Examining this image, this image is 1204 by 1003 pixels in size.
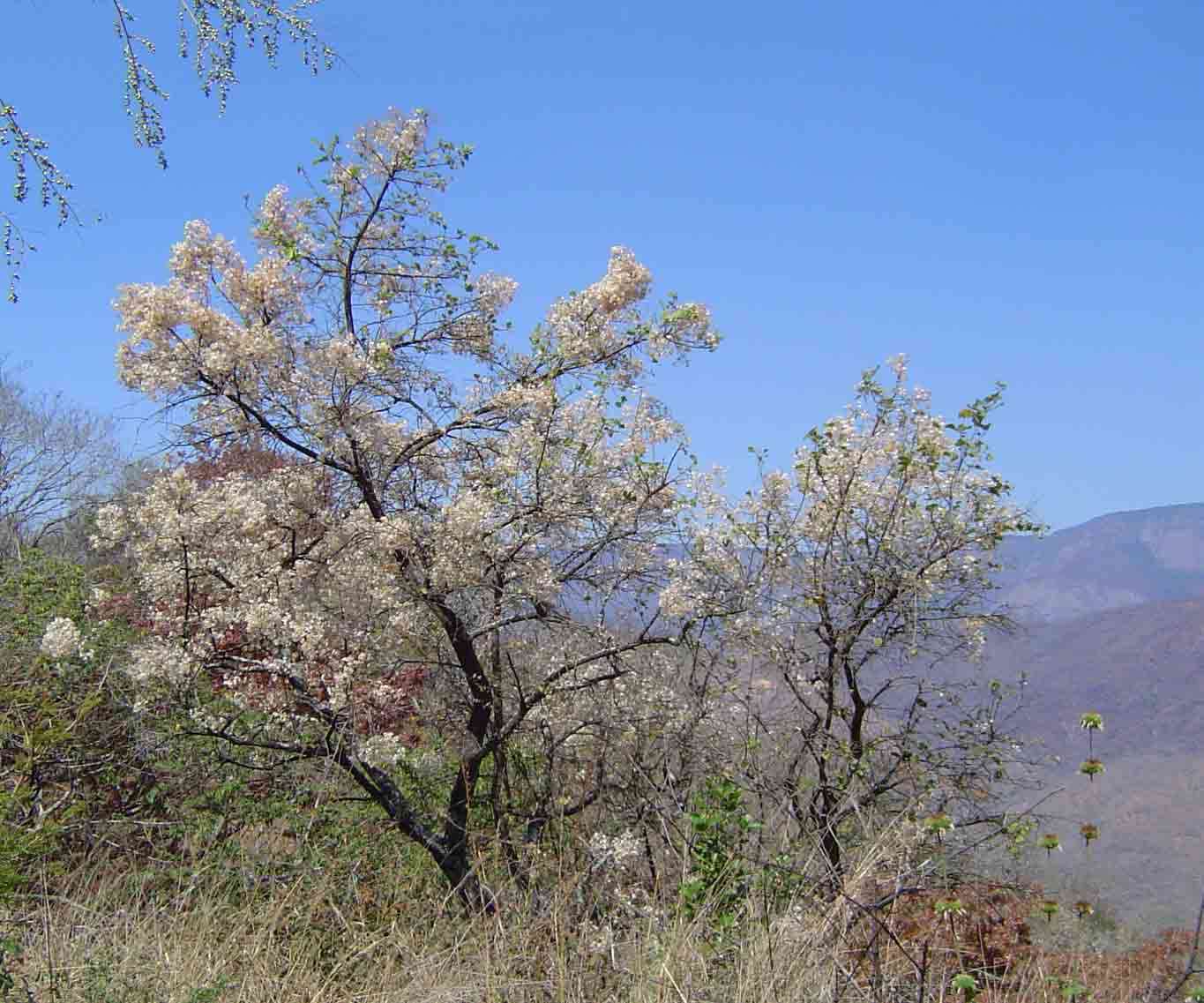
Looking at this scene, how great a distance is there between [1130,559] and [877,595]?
200 ft

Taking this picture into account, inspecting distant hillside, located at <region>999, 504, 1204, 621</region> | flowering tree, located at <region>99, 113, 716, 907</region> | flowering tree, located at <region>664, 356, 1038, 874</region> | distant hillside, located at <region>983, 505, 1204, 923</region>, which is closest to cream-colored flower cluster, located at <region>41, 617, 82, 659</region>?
flowering tree, located at <region>99, 113, 716, 907</region>

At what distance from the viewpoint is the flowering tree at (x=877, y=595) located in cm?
651

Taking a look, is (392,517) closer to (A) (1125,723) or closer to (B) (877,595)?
(B) (877,595)

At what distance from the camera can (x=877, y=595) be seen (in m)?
6.61

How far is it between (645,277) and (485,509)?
5.48 ft

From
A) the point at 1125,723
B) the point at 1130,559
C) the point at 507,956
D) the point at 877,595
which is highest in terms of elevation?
the point at 1130,559

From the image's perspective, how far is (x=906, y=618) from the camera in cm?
656

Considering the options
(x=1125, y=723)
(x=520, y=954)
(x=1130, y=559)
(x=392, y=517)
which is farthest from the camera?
(x=1130, y=559)

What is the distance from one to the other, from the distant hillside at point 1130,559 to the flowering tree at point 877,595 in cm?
3560

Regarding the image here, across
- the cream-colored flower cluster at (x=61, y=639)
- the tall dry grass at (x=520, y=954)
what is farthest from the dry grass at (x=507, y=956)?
the cream-colored flower cluster at (x=61, y=639)

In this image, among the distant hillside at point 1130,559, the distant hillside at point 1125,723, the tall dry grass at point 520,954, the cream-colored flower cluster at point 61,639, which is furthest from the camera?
the distant hillside at point 1130,559

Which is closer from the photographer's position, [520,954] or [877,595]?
[520,954]

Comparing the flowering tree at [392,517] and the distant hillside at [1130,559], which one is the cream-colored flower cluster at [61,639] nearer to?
the flowering tree at [392,517]

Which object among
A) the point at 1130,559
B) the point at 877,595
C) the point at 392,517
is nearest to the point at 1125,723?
the point at 877,595
